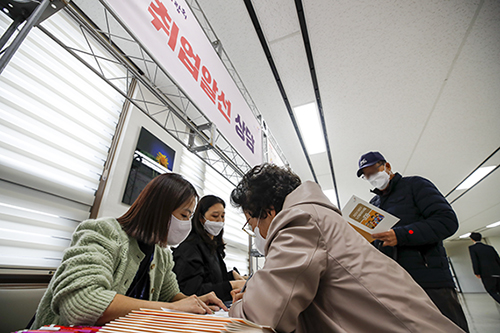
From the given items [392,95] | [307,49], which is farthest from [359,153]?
[307,49]

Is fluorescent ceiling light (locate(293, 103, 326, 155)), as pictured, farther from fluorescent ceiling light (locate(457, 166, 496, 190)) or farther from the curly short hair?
fluorescent ceiling light (locate(457, 166, 496, 190))

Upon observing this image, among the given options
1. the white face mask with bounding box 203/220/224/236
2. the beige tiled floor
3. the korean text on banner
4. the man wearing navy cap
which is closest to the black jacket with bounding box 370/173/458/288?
the man wearing navy cap

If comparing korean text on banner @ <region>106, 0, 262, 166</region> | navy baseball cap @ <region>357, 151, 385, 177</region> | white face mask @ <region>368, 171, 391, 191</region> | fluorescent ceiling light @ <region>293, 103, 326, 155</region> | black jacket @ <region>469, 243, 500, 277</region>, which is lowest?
black jacket @ <region>469, 243, 500, 277</region>

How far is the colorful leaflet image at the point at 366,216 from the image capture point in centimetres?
147

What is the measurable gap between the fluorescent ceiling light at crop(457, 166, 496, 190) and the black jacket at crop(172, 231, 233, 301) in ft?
19.8

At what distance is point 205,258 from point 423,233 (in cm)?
151

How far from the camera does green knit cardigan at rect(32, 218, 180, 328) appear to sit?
699 mm

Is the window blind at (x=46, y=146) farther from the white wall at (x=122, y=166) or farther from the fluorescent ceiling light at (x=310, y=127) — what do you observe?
the fluorescent ceiling light at (x=310, y=127)

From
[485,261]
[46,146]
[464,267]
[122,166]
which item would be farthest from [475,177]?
[464,267]

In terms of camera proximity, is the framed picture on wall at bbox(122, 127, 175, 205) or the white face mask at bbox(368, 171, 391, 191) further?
the framed picture on wall at bbox(122, 127, 175, 205)

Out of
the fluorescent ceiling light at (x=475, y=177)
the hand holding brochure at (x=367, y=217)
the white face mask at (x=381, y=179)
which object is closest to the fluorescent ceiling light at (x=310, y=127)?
the white face mask at (x=381, y=179)

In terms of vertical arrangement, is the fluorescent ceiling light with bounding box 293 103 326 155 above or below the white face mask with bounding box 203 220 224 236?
above

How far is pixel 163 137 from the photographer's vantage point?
2844mm

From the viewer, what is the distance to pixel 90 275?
749 mm
